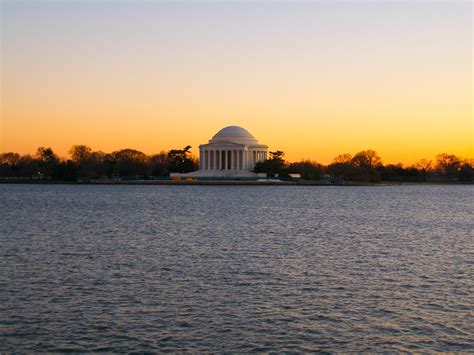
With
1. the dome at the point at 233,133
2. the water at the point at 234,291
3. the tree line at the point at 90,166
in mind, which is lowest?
the water at the point at 234,291

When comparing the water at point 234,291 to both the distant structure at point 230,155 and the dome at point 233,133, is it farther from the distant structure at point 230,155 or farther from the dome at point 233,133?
the dome at point 233,133

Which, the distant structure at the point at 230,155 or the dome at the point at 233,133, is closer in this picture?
the distant structure at the point at 230,155

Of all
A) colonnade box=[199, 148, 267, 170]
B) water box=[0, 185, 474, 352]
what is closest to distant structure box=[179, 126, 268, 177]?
colonnade box=[199, 148, 267, 170]

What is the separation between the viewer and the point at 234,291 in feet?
69.4

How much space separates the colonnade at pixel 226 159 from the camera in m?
172

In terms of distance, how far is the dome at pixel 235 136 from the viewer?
581 ft

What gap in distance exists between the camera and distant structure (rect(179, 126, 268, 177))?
16912cm

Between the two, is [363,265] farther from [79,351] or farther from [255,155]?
[255,155]

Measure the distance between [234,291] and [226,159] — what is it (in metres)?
152

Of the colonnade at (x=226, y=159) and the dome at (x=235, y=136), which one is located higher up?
the dome at (x=235, y=136)

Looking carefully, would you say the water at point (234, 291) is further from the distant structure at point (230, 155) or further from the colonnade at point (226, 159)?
the colonnade at point (226, 159)

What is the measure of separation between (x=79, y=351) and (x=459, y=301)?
37.3 feet

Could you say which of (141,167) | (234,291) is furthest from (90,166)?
(234,291)

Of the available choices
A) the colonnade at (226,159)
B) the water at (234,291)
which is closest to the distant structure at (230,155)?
the colonnade at (226,159)
